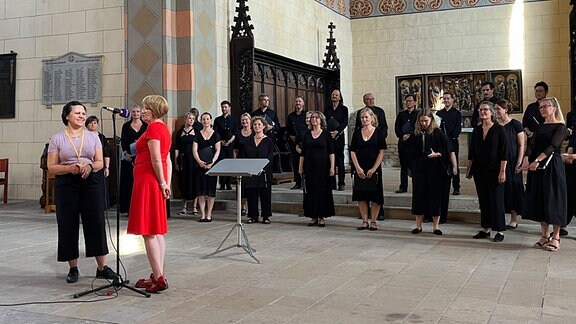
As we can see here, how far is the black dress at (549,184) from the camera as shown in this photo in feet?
18.3

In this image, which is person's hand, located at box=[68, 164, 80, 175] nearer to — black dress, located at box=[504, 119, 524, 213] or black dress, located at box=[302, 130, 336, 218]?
black dress, located at box=[302, 130, 336, 218]

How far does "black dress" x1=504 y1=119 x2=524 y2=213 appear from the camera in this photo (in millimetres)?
6629

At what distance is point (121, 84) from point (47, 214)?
2.53 meters

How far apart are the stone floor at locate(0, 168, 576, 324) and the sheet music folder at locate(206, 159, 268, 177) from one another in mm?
806

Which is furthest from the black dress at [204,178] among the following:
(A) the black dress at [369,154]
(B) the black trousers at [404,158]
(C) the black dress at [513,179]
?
(C) the black dress at [513,179]

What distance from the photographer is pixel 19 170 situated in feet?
34.3

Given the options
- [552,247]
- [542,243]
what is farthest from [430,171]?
[552,247]

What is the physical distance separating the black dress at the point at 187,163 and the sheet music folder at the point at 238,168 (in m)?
2.29

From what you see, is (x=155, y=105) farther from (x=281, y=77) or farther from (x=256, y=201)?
(x=281, y=77)

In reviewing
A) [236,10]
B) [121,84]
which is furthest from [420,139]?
[121,84]

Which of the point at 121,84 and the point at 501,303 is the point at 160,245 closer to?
the point at 501,303

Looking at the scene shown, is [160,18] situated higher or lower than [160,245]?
higher

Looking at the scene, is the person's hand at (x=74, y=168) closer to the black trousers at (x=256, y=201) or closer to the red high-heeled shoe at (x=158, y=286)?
the red high-heeled shoe at (x=158, y=286)

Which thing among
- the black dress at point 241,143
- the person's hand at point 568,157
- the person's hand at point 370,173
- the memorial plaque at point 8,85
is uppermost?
the memorial plaque at point 8,85
